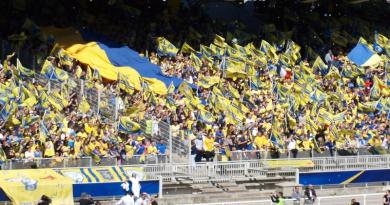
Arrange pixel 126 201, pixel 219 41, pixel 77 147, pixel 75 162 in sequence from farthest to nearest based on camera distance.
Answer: pixel 219 41 → pixel 77 147 → pixel 75 162 → pixel 126 201

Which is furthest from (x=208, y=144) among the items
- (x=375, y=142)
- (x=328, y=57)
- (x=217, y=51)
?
(x=328, y=57)

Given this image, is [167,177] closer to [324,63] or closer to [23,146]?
[23,146]

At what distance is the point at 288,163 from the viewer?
35406 millimetres

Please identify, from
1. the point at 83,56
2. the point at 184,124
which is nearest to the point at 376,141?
the point at 184,124

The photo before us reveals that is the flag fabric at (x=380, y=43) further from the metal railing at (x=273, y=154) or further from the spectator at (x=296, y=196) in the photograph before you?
the spectator at (x=296, y=196)

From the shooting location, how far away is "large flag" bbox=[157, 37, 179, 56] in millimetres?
41188

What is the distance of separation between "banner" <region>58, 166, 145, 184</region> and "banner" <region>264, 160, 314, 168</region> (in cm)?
516

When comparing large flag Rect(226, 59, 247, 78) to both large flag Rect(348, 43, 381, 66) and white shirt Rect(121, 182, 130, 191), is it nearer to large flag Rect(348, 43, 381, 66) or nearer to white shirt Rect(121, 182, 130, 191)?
large flag Rect(348, 43, 381, 66)

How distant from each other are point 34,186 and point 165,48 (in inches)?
537

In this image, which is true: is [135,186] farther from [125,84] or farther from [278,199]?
[125,84]

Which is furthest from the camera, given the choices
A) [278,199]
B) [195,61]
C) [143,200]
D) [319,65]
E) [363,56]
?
[363,56]

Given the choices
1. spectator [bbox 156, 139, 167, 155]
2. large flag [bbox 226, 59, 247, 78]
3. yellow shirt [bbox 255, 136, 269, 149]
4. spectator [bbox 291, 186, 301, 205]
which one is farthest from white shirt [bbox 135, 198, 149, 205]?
large flag [bbox 226, 59, 247, 78]

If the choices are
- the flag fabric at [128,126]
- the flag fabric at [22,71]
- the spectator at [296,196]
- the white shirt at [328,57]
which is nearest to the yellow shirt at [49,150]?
the flag fabric at [128,126]

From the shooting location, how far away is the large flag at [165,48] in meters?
41.2
